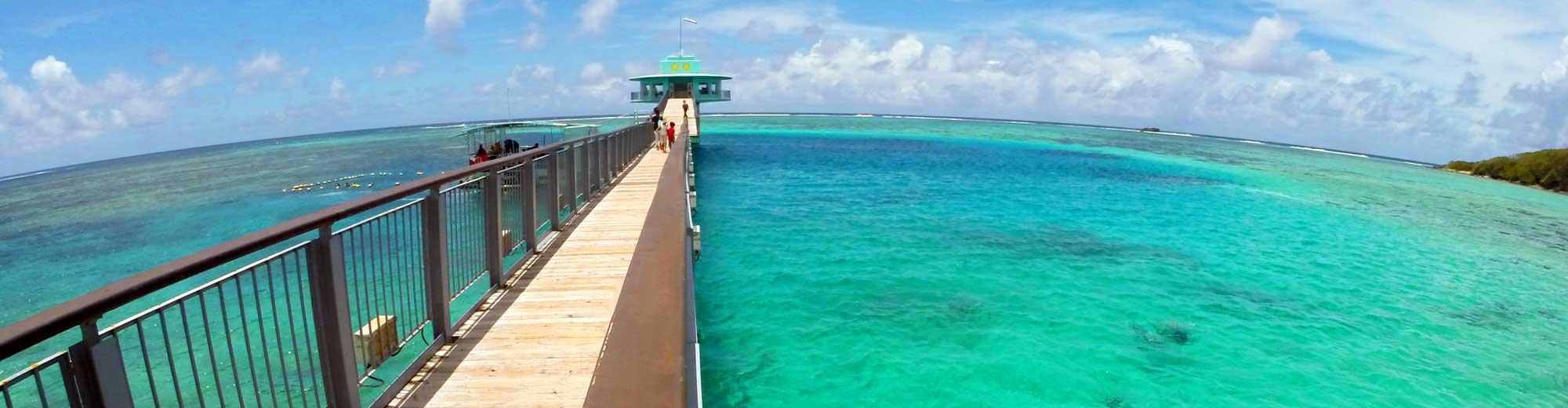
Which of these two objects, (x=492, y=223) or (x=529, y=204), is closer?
(x=492, y=223)

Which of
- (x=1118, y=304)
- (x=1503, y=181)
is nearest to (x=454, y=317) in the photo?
(x=1118, y=304)

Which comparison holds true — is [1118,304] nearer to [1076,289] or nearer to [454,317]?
[1076,289]

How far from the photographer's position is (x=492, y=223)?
20.9 ft

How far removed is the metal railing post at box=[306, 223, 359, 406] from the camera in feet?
11.6

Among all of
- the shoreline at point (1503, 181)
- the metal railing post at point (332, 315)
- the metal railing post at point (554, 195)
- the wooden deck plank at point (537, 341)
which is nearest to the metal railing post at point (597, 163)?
the metal railing post at point (554, 195)

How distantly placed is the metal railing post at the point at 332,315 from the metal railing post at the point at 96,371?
1.26m

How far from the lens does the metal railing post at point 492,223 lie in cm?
636

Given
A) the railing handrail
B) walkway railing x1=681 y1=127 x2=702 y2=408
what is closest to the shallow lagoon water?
walkway railing x1=681 y1=127 x2=702 y2=408

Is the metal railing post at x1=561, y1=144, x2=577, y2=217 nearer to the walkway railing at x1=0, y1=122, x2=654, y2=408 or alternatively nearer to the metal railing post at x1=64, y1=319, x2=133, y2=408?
the walkway railing at x1=0, y1=122, x2=654, y2=408

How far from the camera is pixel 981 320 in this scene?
11.9 metres

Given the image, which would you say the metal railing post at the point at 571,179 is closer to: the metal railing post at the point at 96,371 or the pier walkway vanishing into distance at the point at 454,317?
the pier walkway vanishing into distance at the point at 454,317

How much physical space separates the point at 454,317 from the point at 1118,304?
11.9 m

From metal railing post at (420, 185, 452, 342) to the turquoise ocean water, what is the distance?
4.22 meters

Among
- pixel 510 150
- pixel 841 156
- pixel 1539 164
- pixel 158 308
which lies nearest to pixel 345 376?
pixel 158 308
